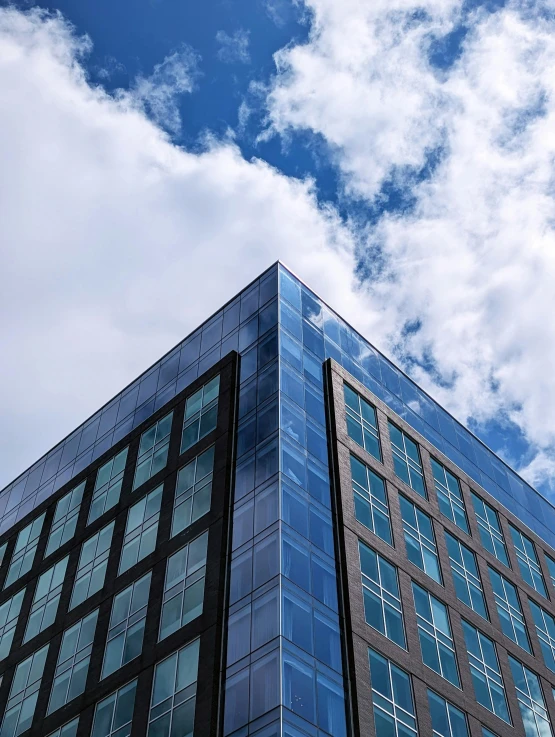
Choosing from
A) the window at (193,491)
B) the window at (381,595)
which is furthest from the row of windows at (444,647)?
the window at (193,491)

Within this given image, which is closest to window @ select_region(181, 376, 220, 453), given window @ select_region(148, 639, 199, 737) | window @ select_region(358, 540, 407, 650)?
window @ select_region(358, 540, 407, 650)

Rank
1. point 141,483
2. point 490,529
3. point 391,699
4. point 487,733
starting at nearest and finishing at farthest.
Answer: point 391,699 < point 487,733 < point 141,483 < point 490,529

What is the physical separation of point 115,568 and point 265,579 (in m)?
11.4

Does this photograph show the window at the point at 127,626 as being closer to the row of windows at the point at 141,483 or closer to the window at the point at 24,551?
the row of windows at the point at 141,483

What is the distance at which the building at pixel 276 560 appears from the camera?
108 feet

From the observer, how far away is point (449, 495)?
157ft

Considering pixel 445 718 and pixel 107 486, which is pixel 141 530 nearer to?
pixel 107 486

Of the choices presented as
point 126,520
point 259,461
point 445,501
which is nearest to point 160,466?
point 126,520

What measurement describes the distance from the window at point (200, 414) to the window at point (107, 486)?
517cm

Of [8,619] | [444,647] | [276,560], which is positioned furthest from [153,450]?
[444,647]

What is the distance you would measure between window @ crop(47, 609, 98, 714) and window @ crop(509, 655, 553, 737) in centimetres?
1899

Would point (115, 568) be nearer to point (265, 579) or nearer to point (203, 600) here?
point (203, 600)

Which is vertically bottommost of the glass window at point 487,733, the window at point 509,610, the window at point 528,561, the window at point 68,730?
the glass window at point 487,733

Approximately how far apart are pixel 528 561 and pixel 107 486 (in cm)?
2312
